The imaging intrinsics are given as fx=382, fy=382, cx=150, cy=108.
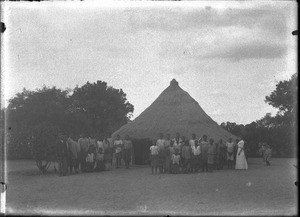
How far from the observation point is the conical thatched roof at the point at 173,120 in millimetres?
21219

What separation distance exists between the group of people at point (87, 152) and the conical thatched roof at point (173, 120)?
3257 mm

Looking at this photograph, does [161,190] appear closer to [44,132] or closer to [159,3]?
[159,3]

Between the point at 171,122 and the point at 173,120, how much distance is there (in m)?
0.19

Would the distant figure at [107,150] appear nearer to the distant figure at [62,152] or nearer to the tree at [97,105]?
the tree at [97,105]

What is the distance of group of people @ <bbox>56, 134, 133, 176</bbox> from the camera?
51.0 feet

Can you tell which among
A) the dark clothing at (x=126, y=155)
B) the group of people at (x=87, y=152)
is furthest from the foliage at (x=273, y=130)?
the group of people at (x=87, y=152)

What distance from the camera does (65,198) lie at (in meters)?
10.2

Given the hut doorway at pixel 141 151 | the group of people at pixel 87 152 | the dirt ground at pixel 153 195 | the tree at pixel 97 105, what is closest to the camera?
the dirt ground at pixel 153 195

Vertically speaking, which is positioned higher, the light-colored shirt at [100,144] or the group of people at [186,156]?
the light-colored shirt at [100,144]

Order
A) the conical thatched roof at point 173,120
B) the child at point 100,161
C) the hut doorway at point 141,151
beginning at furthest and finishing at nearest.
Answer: the conical thatched roof at point 173,120, the hut doorway at point 141,151, the child at point 100,161

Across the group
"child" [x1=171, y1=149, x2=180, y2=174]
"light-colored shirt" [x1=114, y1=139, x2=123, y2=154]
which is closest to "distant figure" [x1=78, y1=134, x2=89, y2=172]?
"light-colored shirt" [x1=114, y1=139, x2=123, y2=154]

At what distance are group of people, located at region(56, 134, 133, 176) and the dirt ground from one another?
1.04 meters

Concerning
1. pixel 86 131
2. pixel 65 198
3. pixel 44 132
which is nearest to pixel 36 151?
pixel 44 132

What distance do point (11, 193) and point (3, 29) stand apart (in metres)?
4.85
